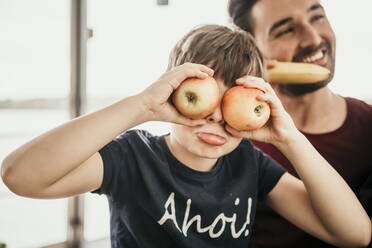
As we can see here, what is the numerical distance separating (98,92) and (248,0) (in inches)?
46.1

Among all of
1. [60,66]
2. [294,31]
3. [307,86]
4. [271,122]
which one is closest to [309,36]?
[294,31]

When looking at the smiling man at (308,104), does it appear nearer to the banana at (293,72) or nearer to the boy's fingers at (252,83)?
the banana at (293,72)

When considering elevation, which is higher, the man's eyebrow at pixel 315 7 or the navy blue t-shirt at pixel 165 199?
the man's eyebrow at pixel 315 7

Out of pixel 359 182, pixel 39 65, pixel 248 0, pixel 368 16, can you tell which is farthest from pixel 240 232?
pixel 39 65

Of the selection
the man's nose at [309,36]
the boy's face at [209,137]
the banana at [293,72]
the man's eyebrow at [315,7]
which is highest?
the man's eyebrow at [315,7]

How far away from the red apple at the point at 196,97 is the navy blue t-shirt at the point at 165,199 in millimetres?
200

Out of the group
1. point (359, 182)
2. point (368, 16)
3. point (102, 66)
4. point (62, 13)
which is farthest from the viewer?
point (102, 66)

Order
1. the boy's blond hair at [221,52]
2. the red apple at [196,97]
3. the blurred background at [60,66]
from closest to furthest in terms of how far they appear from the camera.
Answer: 1. the red apple at [196,97]
2. the boy's blond hair at [221,52]
3. the blurred background at [60,66]

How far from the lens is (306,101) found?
1152 millimetres

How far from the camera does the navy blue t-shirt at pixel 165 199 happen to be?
0.85m

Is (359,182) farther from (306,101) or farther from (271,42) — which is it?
(271,42)

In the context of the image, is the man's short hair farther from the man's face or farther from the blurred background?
the blurred background

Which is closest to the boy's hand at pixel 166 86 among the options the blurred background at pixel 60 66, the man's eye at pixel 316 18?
the man's eye at pixel 316 18

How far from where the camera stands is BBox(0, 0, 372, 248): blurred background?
180 centimetres
